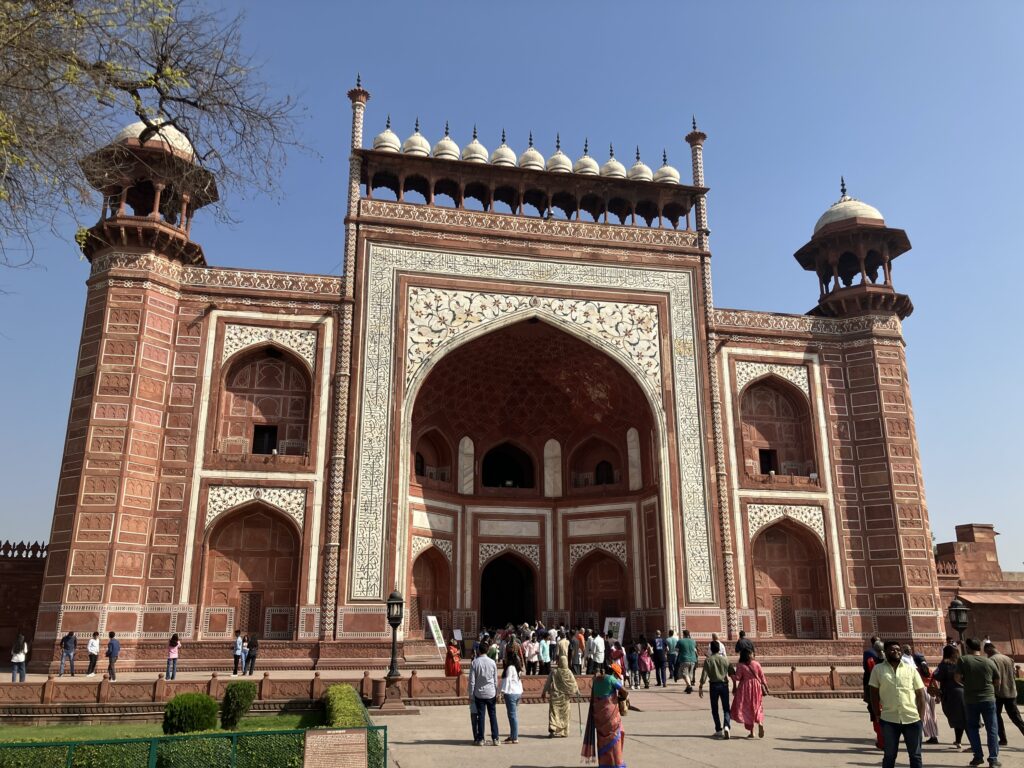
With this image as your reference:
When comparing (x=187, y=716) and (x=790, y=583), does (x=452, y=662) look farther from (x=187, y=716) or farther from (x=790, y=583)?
(x=790, y=583)

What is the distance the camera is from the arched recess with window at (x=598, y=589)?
20.6 meters

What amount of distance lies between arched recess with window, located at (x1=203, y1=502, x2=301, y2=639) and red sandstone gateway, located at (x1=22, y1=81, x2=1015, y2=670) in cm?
5

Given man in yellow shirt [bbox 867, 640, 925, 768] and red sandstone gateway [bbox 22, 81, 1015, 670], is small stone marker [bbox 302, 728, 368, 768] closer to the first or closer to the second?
man in yellow shirt [bbox 867, 640, 925, 768]

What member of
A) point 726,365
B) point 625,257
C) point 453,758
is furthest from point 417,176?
point 453,758

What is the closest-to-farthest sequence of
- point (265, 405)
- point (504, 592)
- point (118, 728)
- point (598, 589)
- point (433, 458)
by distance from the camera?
point (118, 728) < point (265, 405) < point (598, 589) < point (433, 458) < point (504, 592)

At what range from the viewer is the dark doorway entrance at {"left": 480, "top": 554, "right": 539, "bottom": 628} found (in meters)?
22.0

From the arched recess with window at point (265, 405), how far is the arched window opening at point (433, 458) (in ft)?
12.3

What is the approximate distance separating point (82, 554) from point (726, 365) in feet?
47.6

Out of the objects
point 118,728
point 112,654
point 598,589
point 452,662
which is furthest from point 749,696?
point 598,589

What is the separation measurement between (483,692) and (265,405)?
11.1m

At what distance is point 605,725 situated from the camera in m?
6.85

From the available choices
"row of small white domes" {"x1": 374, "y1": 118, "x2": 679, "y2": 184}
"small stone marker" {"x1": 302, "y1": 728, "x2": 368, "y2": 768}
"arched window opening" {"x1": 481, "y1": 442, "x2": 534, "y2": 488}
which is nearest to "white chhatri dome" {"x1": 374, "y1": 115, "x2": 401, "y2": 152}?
"row of small white domes" {"x1": 374, "y1": 118, "x2": 679, "y2": 184}

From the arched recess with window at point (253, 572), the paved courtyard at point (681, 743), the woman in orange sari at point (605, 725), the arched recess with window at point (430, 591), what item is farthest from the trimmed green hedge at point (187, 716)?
the arched recess with window at point (430, 591)

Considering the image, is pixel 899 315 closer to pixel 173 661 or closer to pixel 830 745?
pixel 830 745
